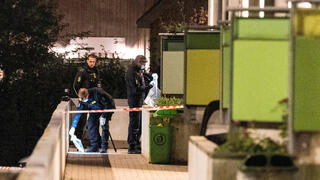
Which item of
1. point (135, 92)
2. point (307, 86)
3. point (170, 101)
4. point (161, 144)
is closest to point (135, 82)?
point (135, 92)

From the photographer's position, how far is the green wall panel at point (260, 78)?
338 inches

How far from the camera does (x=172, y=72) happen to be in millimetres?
16953

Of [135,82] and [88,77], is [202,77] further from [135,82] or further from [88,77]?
[135,82]

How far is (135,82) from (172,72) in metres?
1.34

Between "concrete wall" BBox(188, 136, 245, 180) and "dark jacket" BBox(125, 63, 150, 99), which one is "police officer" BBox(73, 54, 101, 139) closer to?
"dark jacket" BBox(125, 63, 150, 99)

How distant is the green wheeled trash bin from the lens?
1573 cm

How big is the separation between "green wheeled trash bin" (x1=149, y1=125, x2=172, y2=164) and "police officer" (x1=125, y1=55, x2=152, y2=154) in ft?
7.91

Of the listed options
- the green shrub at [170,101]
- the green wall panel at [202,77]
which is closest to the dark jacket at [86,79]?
the green shrub at [170,101]

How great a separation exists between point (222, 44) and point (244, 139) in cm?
272

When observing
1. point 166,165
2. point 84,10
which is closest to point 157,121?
point 166,165

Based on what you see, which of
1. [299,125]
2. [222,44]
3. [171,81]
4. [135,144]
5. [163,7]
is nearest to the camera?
[299,125]

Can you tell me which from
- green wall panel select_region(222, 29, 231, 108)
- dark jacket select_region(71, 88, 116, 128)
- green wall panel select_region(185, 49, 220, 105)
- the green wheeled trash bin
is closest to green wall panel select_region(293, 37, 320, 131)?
green wall panel select_region(222, 29, 231, 108)

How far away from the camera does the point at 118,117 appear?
81.2 ft

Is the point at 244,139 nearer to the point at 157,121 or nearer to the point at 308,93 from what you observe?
the point at 308,93
